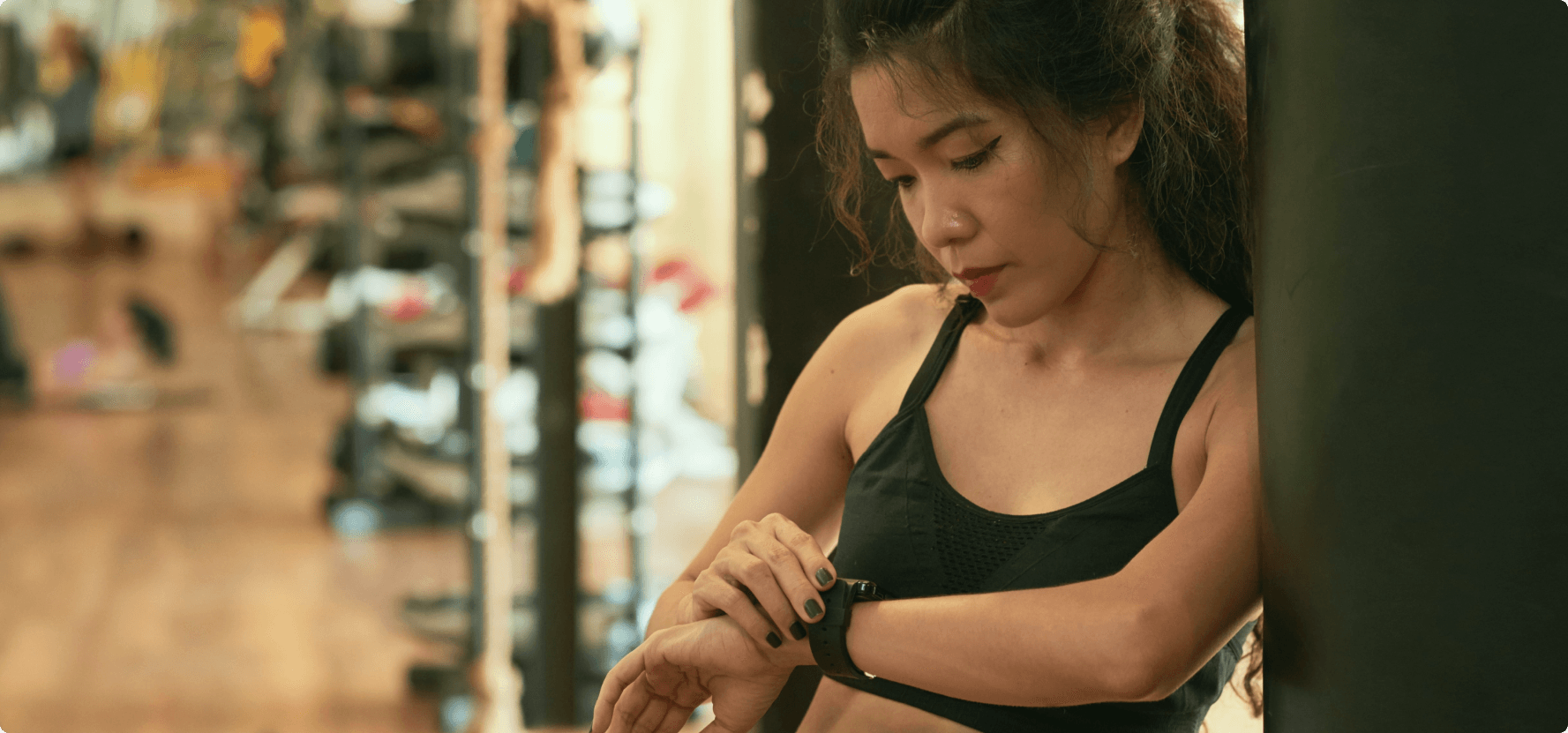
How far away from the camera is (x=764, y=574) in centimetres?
84

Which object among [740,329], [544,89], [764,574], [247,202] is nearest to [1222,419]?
[764,574]

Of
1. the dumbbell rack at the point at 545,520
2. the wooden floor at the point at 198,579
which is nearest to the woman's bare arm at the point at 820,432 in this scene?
the dumbbell rack at the point at 545,520

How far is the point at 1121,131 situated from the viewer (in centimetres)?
83

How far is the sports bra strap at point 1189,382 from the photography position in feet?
2.71

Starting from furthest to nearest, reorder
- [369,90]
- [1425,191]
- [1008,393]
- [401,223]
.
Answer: [401,223]
[369,90]
[1008,393]
[1425,191]

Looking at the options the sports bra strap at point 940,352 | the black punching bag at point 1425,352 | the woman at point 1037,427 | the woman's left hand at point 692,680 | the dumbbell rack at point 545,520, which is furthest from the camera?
the dumbbell rack at point 545,520

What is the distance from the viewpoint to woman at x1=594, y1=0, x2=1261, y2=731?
29.8 inches

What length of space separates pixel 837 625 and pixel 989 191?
28 centimetres

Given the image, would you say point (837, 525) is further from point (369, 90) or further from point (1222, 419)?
point (369, 90)

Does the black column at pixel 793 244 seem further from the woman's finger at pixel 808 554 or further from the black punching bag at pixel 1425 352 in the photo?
the black punching bag at pixel 1425 352

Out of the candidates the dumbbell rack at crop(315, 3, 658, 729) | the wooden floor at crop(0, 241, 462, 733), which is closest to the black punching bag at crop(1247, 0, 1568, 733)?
the dumbbell rack at crop(315, 3, 658, 729)

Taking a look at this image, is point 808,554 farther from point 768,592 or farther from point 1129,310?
point 1129,310

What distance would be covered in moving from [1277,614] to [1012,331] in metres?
0.33

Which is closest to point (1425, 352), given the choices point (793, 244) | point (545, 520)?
point (793, 244)
